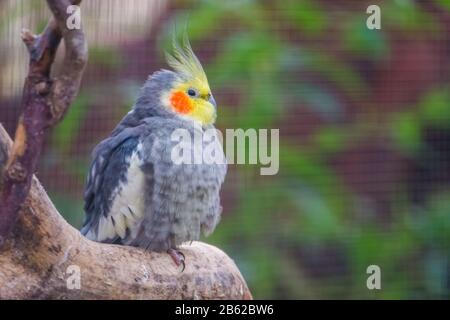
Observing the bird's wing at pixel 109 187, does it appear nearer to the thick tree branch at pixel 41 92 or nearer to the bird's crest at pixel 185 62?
the bird's crest at pixel 185 62

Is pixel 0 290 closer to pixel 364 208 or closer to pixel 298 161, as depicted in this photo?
pixel 298 161

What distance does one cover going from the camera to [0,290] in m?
1.12

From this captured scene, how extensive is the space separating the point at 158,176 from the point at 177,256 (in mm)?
137

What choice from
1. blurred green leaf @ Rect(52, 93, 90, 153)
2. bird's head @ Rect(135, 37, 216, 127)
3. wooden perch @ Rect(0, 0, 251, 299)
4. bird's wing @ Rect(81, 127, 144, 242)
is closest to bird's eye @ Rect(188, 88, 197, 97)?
bird's head @ Rect(135, 37, 216, 127)

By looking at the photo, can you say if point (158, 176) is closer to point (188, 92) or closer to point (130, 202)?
point (130, 202)

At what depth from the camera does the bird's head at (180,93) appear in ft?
4.76

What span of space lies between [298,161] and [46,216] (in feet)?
3.18

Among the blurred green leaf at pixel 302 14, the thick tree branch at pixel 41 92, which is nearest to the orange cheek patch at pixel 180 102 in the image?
the thick tree branch at pixel 41 92

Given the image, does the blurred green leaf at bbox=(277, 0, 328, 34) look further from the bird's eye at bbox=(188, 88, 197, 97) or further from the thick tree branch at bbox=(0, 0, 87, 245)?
the thick tree branch at bbox=(0, 0, 87, 245)

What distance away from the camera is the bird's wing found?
4.57ft

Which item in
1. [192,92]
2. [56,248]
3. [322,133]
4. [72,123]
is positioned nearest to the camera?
[56,248]

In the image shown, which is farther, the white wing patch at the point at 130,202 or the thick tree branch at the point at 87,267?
the white wing patch at the point at 130,202

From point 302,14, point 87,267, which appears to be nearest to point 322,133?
point 302,14

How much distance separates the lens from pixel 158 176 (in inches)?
54.1
